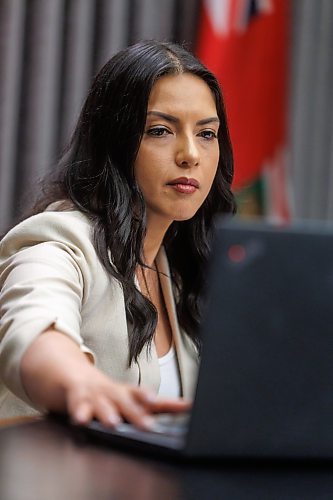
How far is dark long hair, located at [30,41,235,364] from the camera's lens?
1.67 m

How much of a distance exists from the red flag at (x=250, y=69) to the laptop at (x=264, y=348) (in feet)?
9.82

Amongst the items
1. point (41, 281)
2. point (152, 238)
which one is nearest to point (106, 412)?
point (41, 281)

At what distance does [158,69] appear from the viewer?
1723 millimetres

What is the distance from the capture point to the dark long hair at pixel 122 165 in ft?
5.47

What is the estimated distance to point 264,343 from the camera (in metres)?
0.86

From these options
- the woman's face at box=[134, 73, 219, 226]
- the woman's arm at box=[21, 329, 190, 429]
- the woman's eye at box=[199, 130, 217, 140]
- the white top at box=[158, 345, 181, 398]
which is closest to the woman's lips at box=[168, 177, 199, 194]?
the woman's face at box=[134, 73, 219, 226]

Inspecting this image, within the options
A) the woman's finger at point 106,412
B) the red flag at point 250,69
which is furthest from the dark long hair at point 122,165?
the red flag at point 250,69

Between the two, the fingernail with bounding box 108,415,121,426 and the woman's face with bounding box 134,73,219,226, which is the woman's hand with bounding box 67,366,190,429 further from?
the woman's face with bounding box 134,73,219,226

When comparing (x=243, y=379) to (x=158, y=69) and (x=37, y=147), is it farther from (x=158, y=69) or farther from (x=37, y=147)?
(x=37, y=147)

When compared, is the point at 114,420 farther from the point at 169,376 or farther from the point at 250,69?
the point at 250,69

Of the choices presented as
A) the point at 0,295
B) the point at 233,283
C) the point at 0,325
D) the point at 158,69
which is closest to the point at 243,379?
the point at 233,283

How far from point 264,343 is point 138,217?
3.04ft

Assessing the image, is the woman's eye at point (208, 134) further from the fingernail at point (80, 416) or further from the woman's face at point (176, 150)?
the fingernail at point (80, 416)

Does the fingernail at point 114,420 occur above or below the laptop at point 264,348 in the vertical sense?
below
